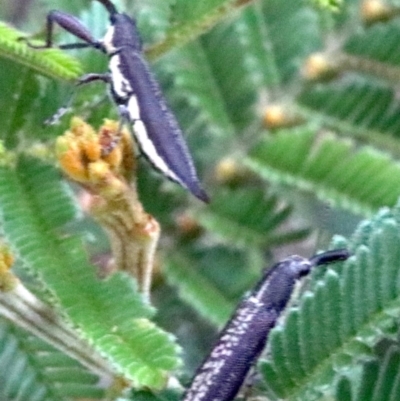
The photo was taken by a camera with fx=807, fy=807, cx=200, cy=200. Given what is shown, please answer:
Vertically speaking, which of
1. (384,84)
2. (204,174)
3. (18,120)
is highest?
(384,84)

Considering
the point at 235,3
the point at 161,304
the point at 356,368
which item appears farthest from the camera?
the point at 161,304

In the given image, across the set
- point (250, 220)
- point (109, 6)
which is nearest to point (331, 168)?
point (250, 220)

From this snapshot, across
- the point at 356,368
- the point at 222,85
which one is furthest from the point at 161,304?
the point at 356,368

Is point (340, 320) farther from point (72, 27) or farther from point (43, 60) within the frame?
point (72, 27)

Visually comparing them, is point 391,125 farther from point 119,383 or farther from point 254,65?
point 119,383

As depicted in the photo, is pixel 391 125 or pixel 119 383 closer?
pixel 119 383

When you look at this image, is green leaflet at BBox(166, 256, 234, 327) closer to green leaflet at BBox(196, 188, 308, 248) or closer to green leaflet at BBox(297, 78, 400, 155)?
green leaflet at BBox(196, 188, 308, 248)

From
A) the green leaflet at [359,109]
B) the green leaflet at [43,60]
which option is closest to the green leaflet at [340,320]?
the green leaflet at [43,60]
